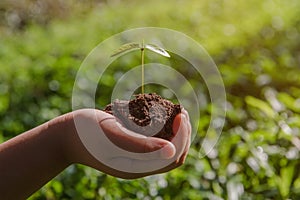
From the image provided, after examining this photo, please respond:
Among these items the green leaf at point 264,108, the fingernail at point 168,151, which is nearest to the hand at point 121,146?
the fingernail at point 168,151

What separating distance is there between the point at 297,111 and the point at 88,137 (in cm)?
194

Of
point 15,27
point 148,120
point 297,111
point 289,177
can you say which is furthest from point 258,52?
point 148,120

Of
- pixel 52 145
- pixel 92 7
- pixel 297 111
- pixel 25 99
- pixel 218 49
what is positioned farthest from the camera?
pixel 92 7

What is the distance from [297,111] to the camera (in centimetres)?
351

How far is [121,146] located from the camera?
1.70 meters

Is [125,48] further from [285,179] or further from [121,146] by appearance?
[285,179]

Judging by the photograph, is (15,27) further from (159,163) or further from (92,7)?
(159,163)

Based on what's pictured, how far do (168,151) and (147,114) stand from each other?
0.54ft

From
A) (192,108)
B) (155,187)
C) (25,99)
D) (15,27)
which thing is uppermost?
(192,108)

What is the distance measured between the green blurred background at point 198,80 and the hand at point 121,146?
3.25 ft

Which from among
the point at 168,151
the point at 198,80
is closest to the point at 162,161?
the point at 168,151

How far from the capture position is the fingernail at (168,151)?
1.64 m

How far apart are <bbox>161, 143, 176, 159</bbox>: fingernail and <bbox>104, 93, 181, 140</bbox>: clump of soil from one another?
0.09 m

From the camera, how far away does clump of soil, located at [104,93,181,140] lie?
5.75ft
